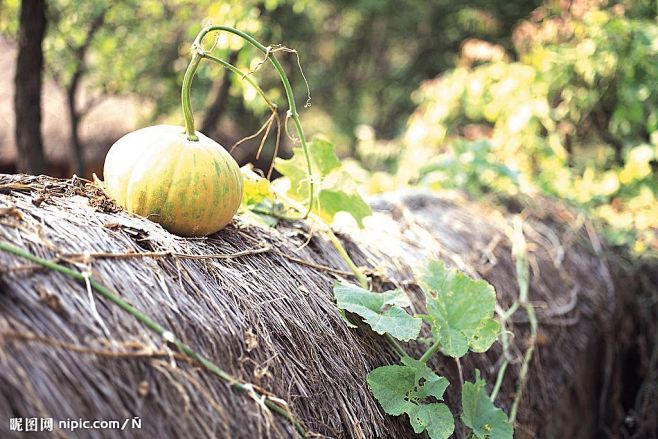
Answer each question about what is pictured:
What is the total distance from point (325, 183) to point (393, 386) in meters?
0.67

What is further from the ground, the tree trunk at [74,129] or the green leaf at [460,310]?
the green leaf at [460,310]

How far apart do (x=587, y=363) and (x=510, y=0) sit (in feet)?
24.0

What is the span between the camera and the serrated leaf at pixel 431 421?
160cm

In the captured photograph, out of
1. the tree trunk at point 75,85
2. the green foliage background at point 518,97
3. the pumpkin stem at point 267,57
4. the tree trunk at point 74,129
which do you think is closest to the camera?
the pumpkin stem at point 267,57

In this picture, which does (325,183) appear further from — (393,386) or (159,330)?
(159,330)

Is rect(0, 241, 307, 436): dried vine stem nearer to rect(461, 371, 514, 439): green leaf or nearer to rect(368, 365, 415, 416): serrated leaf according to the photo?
rect(368, 365, 415, 416): serrated leaf

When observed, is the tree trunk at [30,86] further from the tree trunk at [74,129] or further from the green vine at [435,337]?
the green vine at [435,337]

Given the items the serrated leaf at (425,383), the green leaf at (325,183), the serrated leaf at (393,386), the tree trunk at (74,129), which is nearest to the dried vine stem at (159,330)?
the serrated leaf at (393,386)

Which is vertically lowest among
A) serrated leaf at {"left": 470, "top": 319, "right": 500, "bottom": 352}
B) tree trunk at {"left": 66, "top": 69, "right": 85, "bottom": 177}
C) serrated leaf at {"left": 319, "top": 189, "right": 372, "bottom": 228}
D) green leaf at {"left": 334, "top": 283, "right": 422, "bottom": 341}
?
tree trunk at {"left": 66, "top": 69, "right": 85, "bottom": 177}

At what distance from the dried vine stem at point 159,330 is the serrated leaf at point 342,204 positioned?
83cm

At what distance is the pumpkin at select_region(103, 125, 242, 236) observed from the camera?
156 centimetres

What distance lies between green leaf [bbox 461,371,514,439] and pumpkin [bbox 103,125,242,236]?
2.54ft

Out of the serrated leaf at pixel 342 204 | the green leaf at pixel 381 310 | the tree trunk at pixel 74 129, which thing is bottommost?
the tree trunk at pixel 74 129

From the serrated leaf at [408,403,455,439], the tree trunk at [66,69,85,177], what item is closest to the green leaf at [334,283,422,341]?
the serrated leaf at [408,403,455,439]
